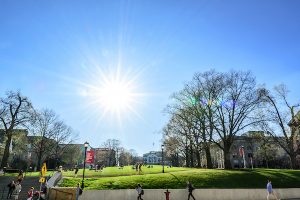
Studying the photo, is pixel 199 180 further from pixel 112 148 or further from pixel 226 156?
pixel 112 148

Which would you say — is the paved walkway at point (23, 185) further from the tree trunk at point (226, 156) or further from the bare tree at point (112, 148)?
the bare tree at point (112, 148)

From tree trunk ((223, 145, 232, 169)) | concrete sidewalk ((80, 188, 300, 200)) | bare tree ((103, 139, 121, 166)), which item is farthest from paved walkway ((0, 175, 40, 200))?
bare tree ((103, 139, 121, 166))

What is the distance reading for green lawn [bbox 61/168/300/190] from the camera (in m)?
30.3

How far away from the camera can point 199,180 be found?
3341 centimetres

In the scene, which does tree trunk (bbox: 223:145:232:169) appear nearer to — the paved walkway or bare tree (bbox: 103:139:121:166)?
the paved walkway

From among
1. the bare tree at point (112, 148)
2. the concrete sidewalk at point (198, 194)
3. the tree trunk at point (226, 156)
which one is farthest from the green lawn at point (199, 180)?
the bare tree at point (112, 148)

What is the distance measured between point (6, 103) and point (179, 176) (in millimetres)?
35428

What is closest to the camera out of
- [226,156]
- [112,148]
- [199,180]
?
[199,180]

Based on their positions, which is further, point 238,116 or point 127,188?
point 238,116

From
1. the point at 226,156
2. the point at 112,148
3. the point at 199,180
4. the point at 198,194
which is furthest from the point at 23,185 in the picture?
the point at 112,148

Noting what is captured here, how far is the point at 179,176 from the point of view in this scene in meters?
34.6

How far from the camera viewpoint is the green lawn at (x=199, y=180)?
30.3 m

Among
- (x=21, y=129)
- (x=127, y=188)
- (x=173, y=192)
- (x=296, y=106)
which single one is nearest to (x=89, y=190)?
(x=127, y=188)

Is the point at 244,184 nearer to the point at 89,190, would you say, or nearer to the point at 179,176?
the point at 179,176
